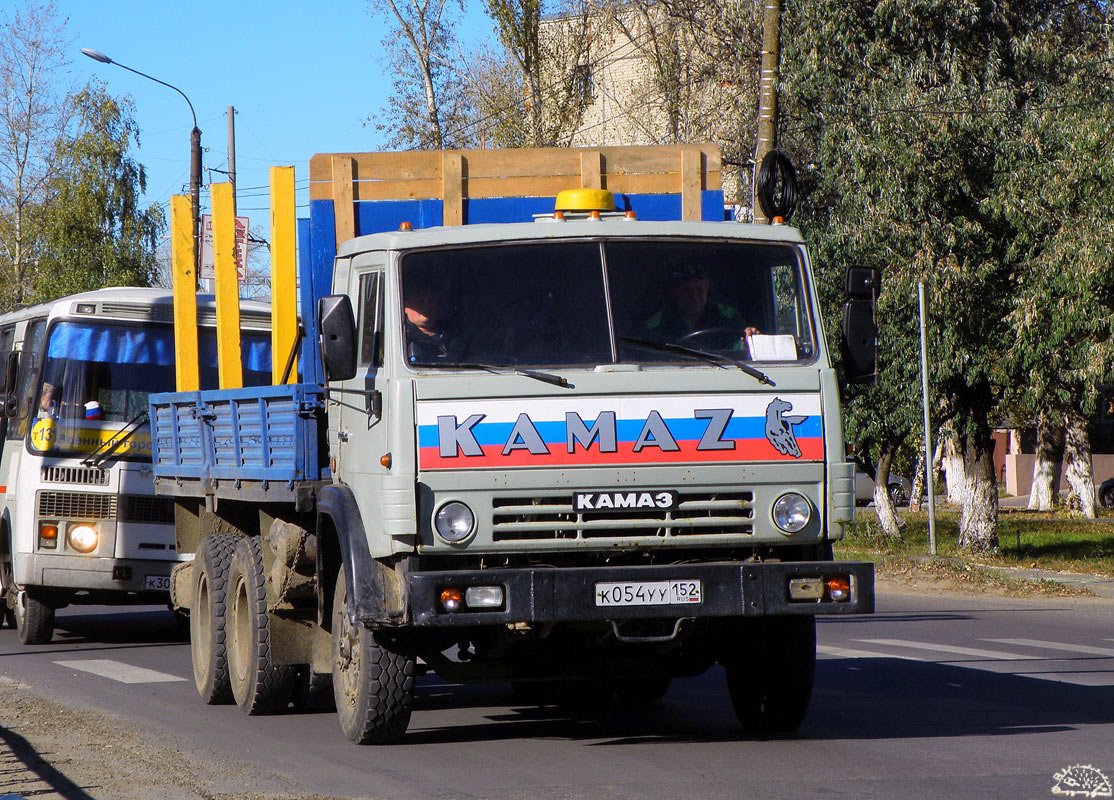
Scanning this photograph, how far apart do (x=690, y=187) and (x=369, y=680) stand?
3508 mm

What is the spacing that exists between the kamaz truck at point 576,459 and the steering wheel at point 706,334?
15mm

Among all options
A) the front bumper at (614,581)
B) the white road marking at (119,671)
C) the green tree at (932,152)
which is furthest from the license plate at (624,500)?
the green tree at (932,152)

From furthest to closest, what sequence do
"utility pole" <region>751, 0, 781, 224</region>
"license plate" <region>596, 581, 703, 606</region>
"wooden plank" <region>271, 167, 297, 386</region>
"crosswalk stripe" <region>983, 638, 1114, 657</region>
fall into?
"utility pole" <region>751, 0, 781, 224</region> < "crosswalk stripe" <region>983, 638, 1114, 657</region> < "wooden plank" <region>271, 167, 297, 386</region> < "license plate" <region>596, 581, 703, 606</region>

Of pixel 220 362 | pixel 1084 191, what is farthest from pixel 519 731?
pixel 1084 191

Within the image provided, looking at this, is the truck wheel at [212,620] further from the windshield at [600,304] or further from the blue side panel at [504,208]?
the windshield at [600,304]

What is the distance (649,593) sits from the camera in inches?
275

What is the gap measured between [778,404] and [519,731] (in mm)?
2558

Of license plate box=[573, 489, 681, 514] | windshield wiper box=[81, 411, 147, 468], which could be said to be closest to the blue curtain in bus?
windshield wiper box=[81, 411, 147, 468]

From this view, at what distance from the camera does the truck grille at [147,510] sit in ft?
43.6

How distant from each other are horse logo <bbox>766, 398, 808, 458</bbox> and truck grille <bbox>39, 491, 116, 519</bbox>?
25.5 feet

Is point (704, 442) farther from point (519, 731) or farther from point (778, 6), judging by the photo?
point (778, 6)

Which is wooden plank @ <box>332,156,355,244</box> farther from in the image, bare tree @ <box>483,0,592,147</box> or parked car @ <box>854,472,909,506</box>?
parked car @ <box>854,472,909,506</box>

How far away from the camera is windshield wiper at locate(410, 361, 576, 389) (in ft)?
23.1

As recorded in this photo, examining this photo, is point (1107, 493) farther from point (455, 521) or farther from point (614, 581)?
point (455, 521)
